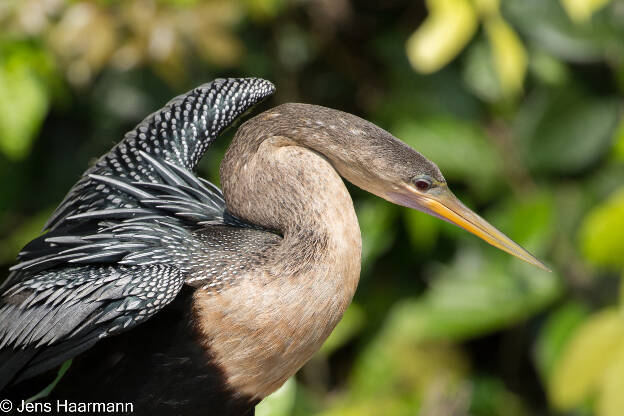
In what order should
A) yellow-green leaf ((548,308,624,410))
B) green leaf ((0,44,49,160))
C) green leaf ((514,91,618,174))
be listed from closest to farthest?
yellow-green leaf ((548,308,624,410)) → green leaf ((0,44,49,160)) → green leaf ((514,91,618,174))

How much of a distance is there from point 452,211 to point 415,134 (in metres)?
1.15

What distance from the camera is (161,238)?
3.33ft

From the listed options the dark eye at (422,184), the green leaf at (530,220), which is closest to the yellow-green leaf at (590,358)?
the green leaf at (530,220)

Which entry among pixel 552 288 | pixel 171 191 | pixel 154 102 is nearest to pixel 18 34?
pixel 154 102

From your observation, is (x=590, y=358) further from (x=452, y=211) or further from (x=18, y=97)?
(x=18, y=97)

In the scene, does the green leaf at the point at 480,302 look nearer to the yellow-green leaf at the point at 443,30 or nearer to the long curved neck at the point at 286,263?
the yellow-green leaf at the point at 443,30

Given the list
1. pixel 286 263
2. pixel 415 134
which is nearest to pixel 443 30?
A: pixel 415 134

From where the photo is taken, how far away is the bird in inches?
36.5

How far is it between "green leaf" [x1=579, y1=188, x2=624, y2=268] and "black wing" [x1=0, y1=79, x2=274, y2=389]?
85 centimetres

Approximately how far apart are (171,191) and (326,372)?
4.69ft

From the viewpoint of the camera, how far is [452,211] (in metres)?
1.04

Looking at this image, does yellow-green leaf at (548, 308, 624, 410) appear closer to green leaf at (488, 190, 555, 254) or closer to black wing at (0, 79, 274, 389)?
green leaf at (488, 190, 555, 254)

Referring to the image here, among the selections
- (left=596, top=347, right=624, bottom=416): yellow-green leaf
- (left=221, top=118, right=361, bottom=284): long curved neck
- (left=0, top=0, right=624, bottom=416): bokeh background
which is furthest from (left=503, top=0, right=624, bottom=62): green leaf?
(left=221, top=118, right=361, bottom=284): long curved neck

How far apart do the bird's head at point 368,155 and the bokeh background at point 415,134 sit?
894mm
